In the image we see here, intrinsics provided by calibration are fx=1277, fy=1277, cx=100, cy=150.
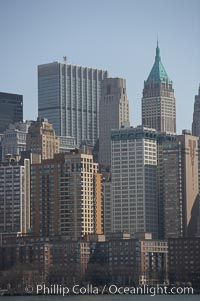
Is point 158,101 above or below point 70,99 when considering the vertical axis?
below

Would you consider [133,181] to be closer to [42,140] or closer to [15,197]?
[15,197]

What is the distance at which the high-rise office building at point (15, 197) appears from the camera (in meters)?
103

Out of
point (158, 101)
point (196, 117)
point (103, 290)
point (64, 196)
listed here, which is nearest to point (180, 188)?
point (64, 196)

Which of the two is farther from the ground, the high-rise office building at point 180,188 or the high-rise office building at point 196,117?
the high-rise office building at point 196,117

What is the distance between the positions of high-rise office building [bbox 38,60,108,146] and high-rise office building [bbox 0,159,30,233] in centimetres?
3098

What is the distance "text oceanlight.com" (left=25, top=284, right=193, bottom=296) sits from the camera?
270 feet

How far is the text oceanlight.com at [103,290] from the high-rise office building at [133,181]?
16.8m

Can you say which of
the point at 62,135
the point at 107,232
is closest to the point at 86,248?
the point at 107,232

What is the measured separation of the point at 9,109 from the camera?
12488 cm

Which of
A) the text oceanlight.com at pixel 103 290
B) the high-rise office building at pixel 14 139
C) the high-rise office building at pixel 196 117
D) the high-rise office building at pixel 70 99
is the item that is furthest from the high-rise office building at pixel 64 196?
the high-rise office building at pixel 70 99

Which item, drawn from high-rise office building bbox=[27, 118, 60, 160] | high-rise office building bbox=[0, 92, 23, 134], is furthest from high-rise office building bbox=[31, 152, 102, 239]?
high-rise office building bbox=[0, 92, 23, 134]

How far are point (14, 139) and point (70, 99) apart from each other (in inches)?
740

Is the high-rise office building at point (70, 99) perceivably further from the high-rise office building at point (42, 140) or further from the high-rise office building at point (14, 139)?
Result: the high-rise office building at point (42, 140)

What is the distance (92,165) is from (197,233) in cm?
1013
